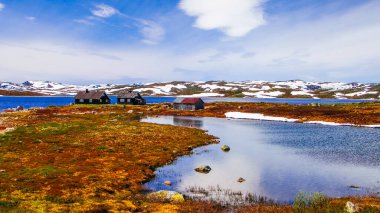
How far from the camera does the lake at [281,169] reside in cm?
2997

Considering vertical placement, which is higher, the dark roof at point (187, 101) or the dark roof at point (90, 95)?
the dark roof at point (90, 95)

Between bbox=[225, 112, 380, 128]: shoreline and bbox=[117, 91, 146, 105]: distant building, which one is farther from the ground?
bbox=[117, 91, 146, 105]: distant building

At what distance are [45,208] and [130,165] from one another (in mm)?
17741

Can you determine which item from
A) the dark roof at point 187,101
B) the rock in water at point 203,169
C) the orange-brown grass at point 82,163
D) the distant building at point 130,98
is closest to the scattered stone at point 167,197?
the orange-brown grass at point 82,163

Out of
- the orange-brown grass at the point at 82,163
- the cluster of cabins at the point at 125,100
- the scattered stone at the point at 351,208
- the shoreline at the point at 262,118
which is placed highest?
the cluster of cabins at the point at 125,100

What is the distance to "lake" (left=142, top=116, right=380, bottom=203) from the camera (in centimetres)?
2997

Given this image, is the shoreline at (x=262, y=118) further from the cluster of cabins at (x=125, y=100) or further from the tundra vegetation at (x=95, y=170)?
the tundra vegetation at (x=95, y=170)

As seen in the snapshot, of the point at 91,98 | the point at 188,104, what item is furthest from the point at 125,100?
the point at 188,104

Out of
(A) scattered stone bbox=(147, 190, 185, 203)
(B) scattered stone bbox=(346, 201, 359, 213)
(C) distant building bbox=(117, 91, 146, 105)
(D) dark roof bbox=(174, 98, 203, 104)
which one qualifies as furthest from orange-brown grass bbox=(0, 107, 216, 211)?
(C) distant building bbox=(117, 91, 146, 105)

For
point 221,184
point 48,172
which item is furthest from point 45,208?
point 221,184

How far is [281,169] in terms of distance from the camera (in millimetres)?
37656

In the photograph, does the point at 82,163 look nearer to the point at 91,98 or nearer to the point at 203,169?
the point at 203,169

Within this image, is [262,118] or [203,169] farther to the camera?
[262,118]

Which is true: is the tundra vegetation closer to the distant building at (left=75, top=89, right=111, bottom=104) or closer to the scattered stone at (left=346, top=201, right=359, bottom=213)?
the scattered stone at (left=346, top=201, right=359, bottom=213)
